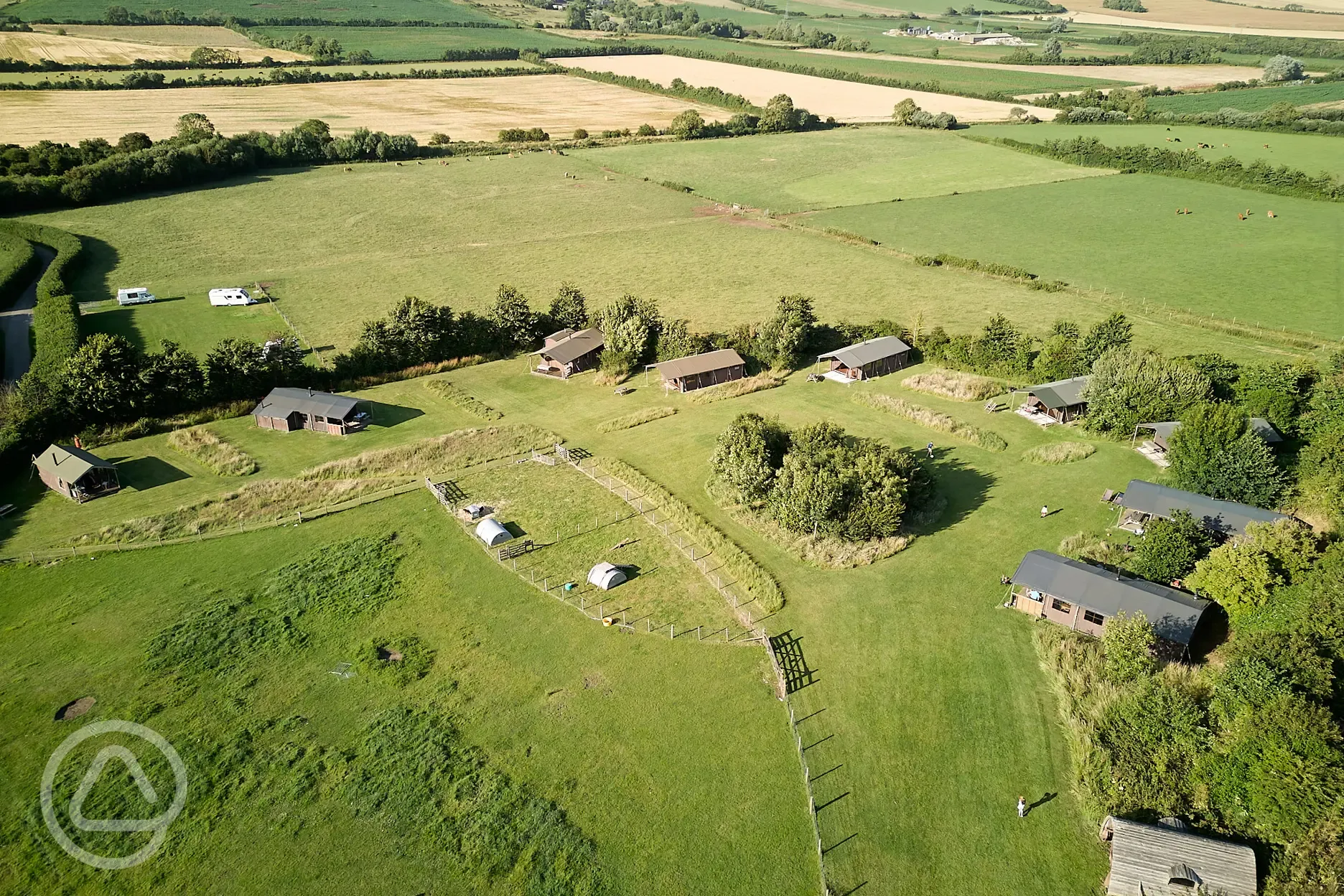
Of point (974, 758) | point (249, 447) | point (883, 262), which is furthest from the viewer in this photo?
point (883, 262)

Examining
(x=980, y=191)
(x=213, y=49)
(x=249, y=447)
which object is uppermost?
(x=213, y=49)

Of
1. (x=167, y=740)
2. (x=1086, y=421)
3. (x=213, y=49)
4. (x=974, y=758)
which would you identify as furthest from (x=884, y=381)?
(x=213, y=49)

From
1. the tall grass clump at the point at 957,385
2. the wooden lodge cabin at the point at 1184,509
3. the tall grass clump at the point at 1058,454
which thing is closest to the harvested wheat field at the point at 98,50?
the tall grass clump at the point at 957,385

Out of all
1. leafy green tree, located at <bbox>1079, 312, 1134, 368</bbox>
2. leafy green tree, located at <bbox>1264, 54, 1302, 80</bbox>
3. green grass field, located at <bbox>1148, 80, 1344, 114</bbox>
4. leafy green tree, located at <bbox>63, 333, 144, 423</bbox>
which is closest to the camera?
leafy green tree, located at <bbox>63, 333, 144, 423</bbox>

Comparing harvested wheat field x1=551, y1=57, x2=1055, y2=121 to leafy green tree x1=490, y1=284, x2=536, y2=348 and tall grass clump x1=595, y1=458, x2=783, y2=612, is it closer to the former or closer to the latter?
leafy green tree x1=490, y1=284, x2=536, y2=348

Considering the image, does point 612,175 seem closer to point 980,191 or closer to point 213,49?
point 980,191

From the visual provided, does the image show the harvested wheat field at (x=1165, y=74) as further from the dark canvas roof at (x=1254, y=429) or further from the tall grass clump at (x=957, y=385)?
the dark canvas roof at (x=1254, y=429)

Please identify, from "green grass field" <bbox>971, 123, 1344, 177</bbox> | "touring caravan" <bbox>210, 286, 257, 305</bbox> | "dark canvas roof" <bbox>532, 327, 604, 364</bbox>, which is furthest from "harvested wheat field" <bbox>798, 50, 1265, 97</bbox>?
"touring caravan" <bbox>210, 286, 257, 305</bbox>
